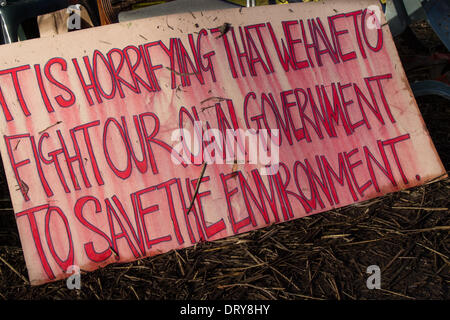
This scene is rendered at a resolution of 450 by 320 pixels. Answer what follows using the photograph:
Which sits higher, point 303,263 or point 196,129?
point 196,129

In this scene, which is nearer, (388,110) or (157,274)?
(157,274)

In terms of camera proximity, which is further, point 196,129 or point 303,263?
point 196,129

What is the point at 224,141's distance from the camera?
1588mm

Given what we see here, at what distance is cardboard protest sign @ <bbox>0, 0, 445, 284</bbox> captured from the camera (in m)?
1.47

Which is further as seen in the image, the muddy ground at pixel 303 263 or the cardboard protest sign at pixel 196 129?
the cardboard protest sign at pixel 196 129

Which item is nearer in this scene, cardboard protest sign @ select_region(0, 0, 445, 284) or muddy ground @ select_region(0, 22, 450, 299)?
muddy ground @ select_region(0, 22, 450, 299)

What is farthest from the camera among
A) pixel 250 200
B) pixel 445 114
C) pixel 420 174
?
pixel 445 114

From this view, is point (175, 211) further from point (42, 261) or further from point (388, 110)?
point (388, 110)

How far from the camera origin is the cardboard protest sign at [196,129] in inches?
57.8

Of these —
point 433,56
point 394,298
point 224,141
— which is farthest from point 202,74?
point 433,56

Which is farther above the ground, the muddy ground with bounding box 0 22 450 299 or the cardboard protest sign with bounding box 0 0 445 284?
the cardboard protest sign with bounding box 0 0 445 284

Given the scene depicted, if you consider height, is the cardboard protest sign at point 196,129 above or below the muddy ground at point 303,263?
above

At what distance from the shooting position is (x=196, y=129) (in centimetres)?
157
